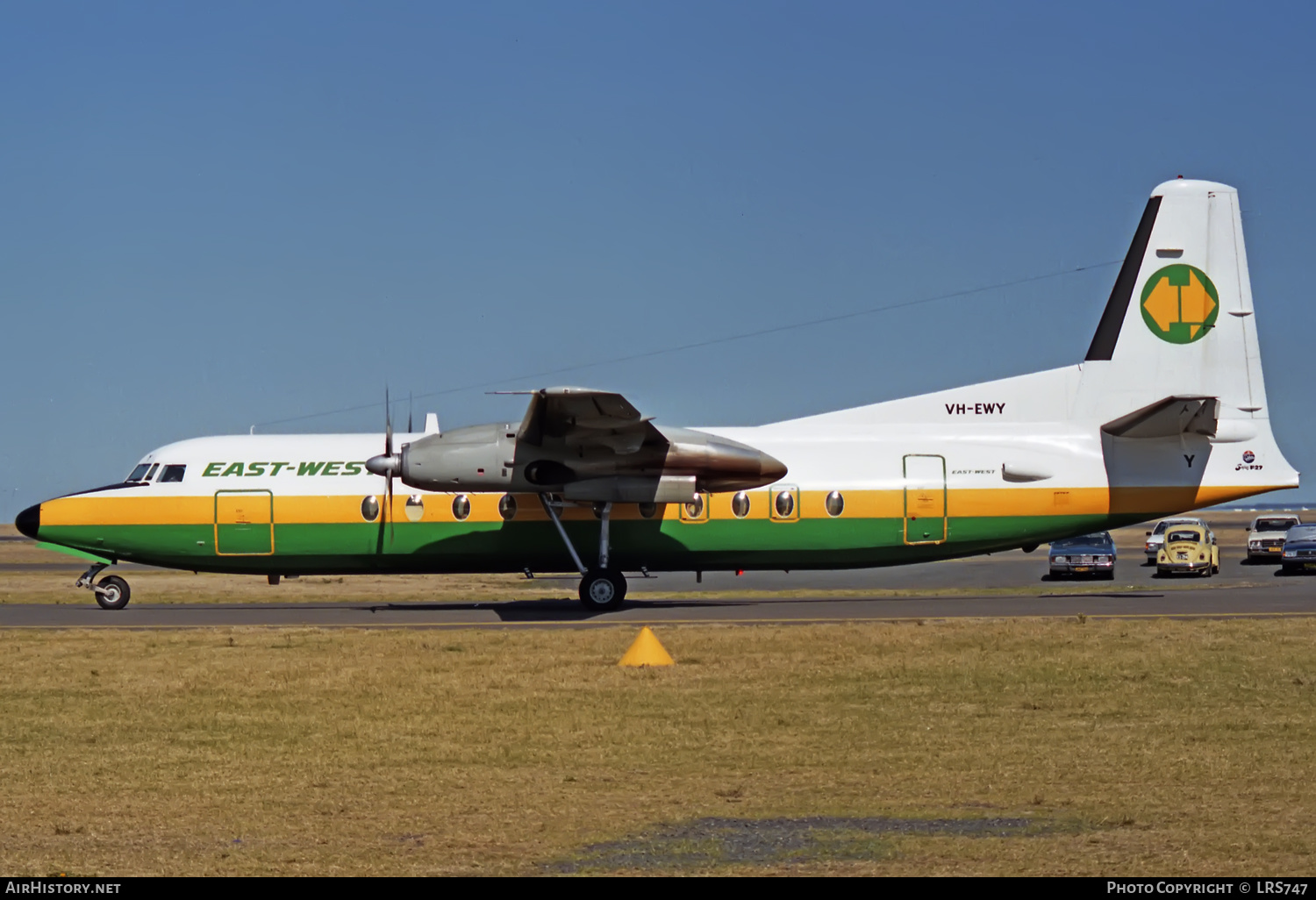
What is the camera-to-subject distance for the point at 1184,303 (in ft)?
93.4

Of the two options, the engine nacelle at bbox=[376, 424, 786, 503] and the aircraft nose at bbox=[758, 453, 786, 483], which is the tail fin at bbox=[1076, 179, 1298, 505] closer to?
the aircraft nose at bbox=[758, 453, 786, 483]

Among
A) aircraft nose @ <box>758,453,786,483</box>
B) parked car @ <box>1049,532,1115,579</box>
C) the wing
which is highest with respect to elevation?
the wing

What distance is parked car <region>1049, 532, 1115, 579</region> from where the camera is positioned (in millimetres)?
42344

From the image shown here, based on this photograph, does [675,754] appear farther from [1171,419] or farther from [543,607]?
[1171,419]

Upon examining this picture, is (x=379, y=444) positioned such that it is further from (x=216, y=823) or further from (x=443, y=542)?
(x=216, y=823)

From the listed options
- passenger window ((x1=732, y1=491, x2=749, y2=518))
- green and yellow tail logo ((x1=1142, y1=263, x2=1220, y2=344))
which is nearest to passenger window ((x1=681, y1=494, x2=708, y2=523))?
passenger window ((x1=732, y1=491, x2=749, y2=518))

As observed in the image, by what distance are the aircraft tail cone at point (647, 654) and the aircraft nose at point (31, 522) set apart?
15.5 metres

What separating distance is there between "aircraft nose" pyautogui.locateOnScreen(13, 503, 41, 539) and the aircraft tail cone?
15536mm

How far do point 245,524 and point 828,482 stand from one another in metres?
12.0

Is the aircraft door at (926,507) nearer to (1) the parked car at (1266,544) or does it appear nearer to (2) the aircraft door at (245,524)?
(2) the aircraft door at (245,524)

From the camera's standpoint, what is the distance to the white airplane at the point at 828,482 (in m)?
27.2

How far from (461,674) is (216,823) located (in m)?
8.54
